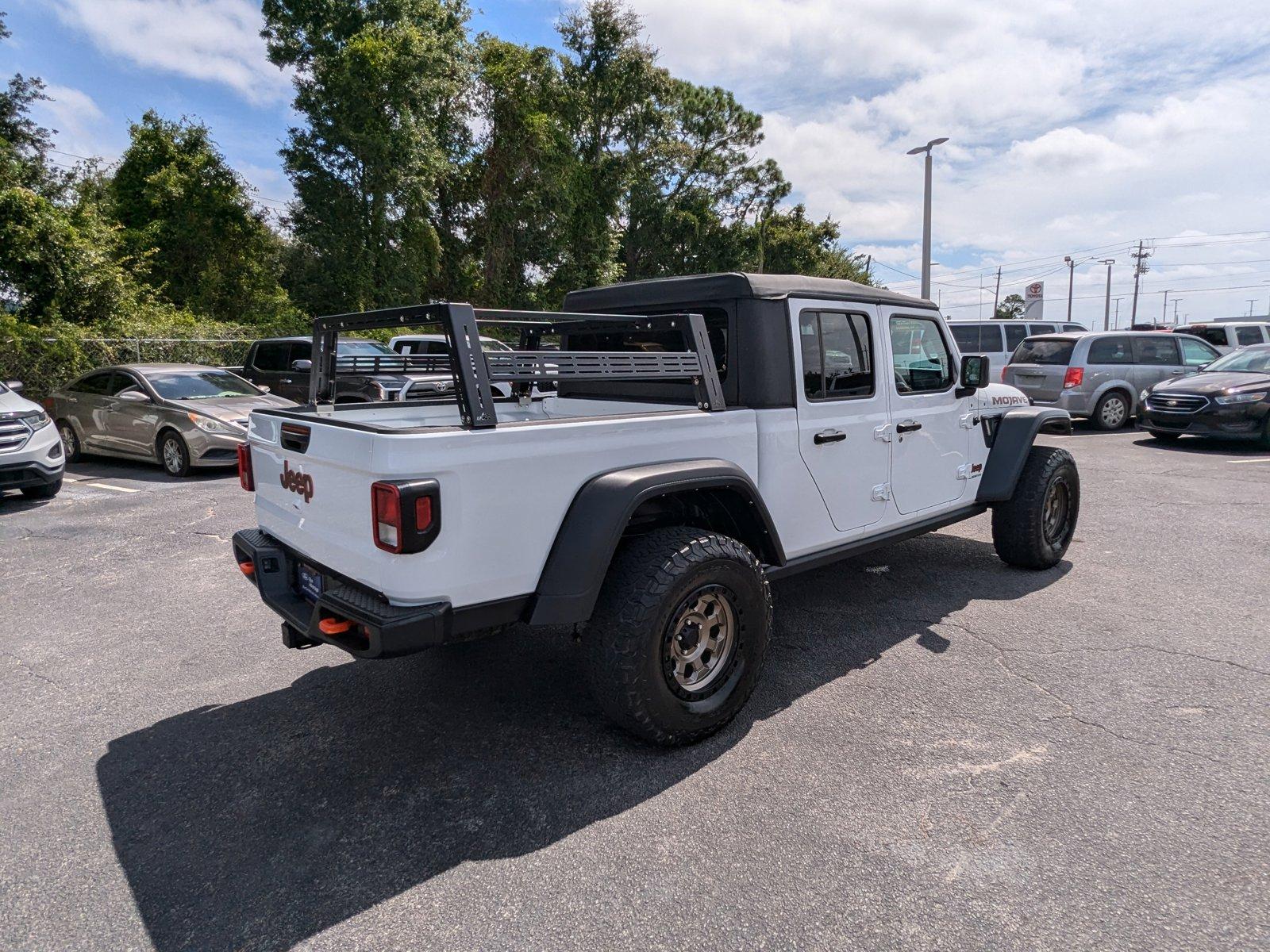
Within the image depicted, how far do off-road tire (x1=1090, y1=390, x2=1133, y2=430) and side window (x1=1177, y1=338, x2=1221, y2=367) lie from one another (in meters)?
1.57

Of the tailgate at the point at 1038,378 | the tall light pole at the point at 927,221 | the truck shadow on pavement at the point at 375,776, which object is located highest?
the tall light pole at the point at 927,221

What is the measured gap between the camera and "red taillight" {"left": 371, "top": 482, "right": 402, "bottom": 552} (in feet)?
7.85

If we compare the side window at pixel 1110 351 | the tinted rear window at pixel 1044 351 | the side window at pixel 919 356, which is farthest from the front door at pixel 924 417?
the side window at pixel 1110 351

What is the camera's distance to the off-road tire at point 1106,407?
1312 cm

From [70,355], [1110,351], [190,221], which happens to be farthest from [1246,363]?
[190,221]

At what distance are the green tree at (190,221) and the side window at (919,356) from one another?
A: 2312cm

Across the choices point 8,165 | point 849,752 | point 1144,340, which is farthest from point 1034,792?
point 8,165

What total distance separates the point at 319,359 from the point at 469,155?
24.0m

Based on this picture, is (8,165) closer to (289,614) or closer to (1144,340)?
(289,614)

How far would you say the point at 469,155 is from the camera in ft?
83.0

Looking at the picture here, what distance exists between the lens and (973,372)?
15.6 feet

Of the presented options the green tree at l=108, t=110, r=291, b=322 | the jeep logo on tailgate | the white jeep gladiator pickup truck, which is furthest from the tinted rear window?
the green tree at l=108, t=110, r=291, b=322

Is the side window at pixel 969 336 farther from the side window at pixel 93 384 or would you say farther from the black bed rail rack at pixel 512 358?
the side window at pixel 93 384

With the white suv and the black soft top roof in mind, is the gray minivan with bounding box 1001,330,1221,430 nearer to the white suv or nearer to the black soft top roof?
the black soft top roof
